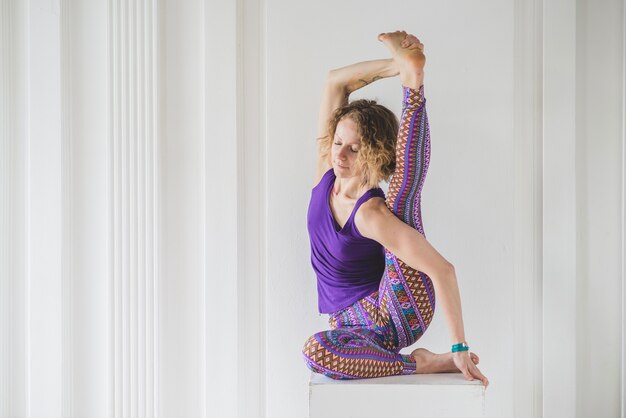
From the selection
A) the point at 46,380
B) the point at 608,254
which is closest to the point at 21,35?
the point at 46,380

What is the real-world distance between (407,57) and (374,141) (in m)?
0.34

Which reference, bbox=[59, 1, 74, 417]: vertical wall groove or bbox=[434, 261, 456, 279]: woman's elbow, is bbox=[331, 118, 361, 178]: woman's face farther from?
bbox=[59, 1, 74, 417]: vertical wall groove

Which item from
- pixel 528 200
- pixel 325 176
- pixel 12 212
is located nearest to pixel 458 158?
pixel 528 200

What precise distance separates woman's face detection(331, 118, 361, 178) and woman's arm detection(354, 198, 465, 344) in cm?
17

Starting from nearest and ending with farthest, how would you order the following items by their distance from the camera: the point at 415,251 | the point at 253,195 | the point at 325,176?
the point at 415,251 → the point at 325,176 → the point at 253,195

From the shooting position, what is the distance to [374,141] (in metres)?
2.44

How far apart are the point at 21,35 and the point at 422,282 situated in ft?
6.88

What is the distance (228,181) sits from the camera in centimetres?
275

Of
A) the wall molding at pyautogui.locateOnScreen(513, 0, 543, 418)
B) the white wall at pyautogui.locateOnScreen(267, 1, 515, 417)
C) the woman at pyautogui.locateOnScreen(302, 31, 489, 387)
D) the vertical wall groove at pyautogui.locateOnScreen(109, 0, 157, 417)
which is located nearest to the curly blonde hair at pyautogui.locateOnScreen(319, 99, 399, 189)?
the woman at pyautogui.locateOnScreen(302, 31, 489, 387)

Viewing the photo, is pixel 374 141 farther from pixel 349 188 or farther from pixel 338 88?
pixel 338 88

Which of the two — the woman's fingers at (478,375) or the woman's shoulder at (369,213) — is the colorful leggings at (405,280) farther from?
the woman's fingers at (478,375)

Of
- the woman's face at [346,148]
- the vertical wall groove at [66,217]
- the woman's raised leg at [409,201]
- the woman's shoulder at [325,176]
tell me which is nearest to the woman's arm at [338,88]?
the woman's shoulder at [325,176]

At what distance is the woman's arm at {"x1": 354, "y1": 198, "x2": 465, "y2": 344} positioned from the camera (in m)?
2.27

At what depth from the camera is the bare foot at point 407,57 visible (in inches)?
92.4
